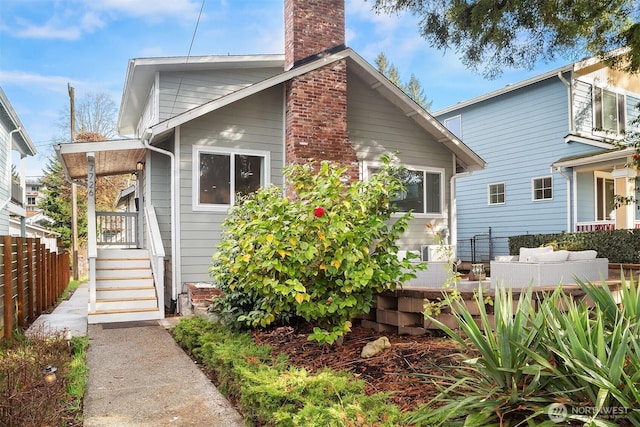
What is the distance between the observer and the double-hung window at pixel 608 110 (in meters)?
14.5

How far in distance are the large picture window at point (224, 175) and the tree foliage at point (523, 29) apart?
3.76 metres

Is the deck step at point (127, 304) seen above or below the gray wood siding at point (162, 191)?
below

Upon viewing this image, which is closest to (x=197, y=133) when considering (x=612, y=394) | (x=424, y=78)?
(x=612, y=394)

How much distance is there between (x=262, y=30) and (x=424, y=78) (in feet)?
87.0

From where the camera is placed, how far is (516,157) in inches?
622

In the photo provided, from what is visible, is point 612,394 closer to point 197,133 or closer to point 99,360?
point 99,360

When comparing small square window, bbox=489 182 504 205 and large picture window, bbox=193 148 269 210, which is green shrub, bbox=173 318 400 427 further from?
small square window, bbox=489 182 504 205

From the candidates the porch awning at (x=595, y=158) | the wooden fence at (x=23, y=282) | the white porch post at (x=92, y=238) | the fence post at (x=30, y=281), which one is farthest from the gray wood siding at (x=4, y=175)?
the porch awning at (x=595, y=158)

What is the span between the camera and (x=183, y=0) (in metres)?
9.55

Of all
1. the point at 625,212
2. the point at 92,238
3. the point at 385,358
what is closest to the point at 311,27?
the point at 92,238

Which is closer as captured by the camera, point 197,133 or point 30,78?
point 197,133

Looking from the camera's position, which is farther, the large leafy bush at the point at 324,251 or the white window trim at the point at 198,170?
the white window trim at the point at 198,170

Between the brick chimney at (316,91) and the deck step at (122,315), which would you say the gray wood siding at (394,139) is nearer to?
the brick chimney at (316,91)

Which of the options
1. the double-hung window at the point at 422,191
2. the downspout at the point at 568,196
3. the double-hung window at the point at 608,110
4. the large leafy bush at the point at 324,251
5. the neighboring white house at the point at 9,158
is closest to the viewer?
the large leafy bush at the point at 324,251
